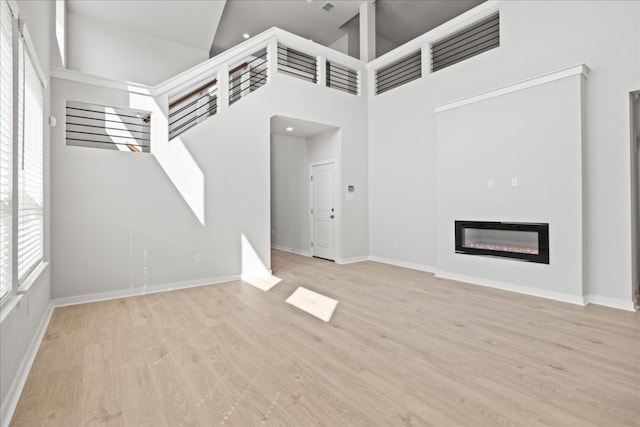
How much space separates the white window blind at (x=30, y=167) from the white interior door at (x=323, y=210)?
4.65 m

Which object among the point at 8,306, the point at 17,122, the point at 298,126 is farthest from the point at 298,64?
the point at 8,306

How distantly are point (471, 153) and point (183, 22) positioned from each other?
6083 millimetres

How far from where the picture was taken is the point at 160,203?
447 cm

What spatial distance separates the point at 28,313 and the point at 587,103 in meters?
6.02

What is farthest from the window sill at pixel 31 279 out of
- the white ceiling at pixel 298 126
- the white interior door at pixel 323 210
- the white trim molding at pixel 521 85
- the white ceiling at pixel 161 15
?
the white trim molding at pixel 521 85

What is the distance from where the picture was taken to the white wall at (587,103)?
3678 millimetres

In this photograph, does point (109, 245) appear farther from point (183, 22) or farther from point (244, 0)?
point (244, 0)

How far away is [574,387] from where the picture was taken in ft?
6.68

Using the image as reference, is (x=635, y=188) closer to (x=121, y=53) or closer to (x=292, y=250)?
(x=292, y=250)

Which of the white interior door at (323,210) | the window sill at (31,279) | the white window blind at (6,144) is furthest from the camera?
the white interior door at (323,210)

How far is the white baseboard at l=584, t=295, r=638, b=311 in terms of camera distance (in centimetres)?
355

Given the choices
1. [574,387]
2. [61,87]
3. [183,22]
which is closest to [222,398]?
[574,387]

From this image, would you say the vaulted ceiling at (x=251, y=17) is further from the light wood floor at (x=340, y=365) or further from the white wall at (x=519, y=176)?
the light wood floor at (x=340, y=365)

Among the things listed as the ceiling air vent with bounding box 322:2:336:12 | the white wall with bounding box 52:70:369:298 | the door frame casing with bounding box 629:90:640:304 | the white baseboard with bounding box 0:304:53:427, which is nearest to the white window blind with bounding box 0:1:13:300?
the white baseboard with bounding box 0:304:53:427
